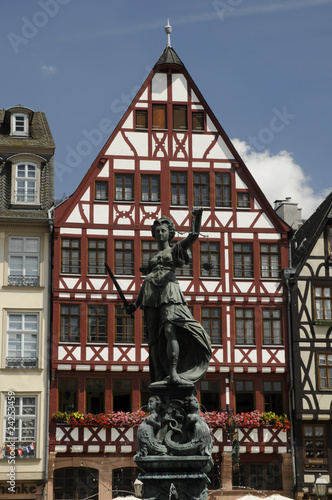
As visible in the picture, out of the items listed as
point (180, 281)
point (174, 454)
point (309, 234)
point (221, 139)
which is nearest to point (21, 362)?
point (180, 281)

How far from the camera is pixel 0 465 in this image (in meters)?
31.3

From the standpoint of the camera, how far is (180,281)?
33.6 m

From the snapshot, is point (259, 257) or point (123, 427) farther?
point (259, 257)

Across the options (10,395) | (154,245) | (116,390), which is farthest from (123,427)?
(154,245)

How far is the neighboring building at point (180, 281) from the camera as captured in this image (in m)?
32.3

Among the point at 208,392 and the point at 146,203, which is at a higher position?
the point at 146,203

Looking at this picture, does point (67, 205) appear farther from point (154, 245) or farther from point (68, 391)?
point (68, 391)

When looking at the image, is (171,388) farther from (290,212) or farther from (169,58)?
(290,212)

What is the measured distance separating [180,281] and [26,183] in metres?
6.41

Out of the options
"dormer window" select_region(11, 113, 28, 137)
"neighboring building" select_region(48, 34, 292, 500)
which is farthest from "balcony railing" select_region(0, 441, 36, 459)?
"dormer window" select_region(11, 113, 28, 137)

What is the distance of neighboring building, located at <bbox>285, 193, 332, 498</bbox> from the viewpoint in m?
32.6

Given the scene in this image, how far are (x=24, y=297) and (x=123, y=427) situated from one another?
5459 millimetres

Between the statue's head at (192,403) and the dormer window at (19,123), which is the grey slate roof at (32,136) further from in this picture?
the statue's head at (192,403)

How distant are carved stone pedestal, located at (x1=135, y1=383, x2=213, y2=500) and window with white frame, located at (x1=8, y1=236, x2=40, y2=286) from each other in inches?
848
